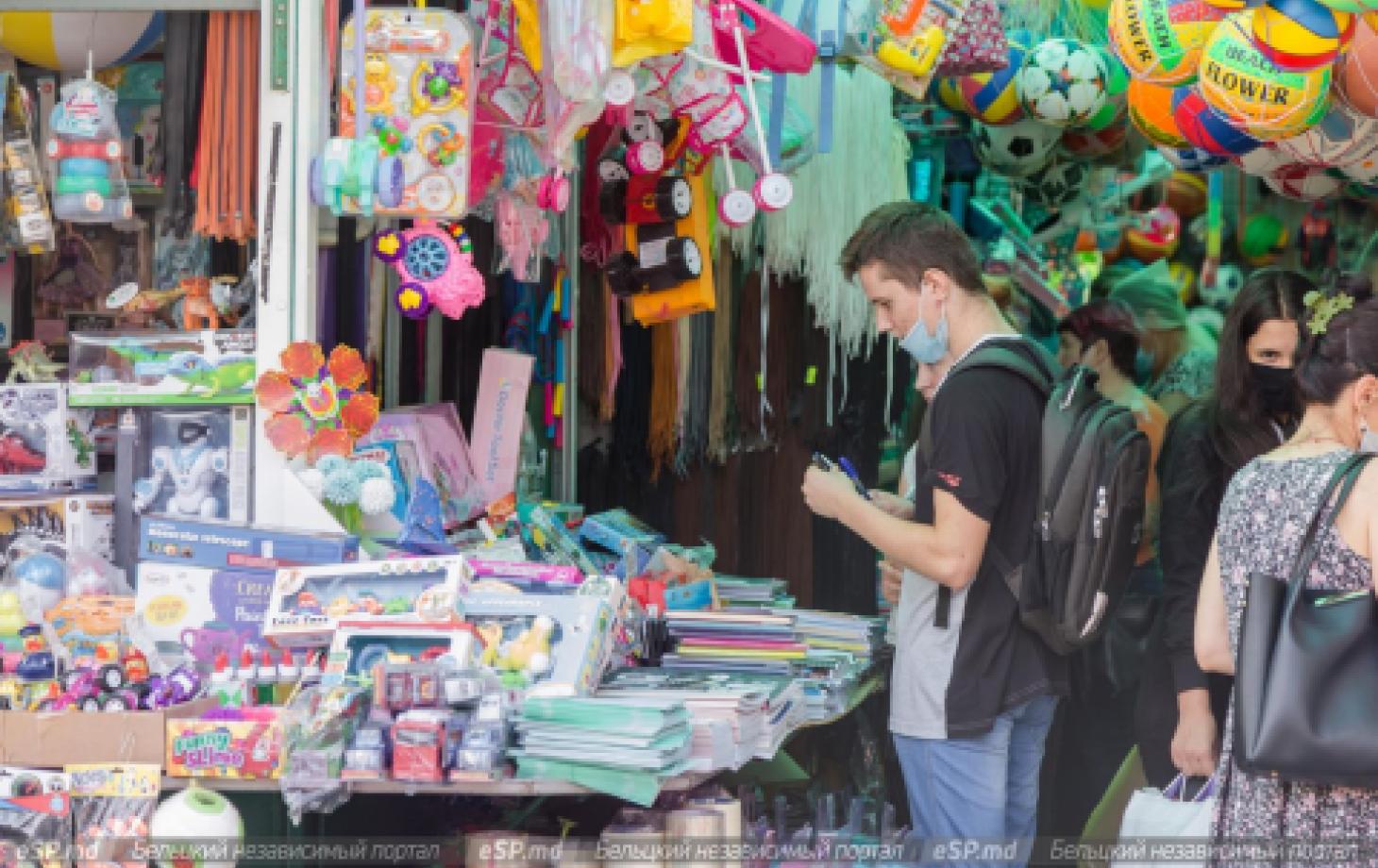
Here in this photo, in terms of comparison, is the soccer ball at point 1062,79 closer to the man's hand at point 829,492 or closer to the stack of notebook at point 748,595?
the stack of notebook at point 748,595

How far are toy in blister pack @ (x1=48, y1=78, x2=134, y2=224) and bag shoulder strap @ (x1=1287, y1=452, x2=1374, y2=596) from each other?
2605mm

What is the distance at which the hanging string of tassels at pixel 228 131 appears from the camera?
13.9 ft

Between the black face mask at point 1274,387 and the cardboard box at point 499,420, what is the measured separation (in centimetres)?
190

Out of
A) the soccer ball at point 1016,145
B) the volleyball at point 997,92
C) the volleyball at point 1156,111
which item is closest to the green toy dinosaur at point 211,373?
the volleyball at point 1156,111

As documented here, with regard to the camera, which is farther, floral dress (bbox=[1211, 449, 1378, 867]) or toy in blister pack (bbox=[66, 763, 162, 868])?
toy in blister pack (bbox=[66, 763, 162, 868])

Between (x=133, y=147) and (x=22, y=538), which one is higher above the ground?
(x=133, y=147)

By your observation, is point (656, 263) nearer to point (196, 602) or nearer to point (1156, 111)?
point (1156, 111)

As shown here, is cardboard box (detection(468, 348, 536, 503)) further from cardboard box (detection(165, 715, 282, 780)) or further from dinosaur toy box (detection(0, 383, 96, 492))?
cardboard box (detection(165, 715, 282, 780))

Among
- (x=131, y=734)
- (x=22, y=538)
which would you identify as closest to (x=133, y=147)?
(x=22, y=538)

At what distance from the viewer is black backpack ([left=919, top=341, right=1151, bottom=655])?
375 cm

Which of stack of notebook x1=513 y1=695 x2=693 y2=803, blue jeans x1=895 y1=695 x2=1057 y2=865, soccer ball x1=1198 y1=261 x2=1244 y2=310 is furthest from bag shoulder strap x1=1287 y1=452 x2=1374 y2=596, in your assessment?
soccer ball x1=1198 y1=261 x2=1244 y2=310

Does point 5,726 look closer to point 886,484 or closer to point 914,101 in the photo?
point 886,484

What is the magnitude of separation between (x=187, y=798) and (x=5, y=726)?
1.30 feet

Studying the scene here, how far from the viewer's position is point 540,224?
478 centimetres
